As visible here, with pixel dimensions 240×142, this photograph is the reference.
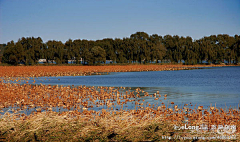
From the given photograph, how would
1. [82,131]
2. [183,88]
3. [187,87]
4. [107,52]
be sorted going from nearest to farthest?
[82,131], [183,88], [187,87], [107,52]

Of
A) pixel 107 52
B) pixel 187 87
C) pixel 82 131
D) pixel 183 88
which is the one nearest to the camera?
pixel 82 131

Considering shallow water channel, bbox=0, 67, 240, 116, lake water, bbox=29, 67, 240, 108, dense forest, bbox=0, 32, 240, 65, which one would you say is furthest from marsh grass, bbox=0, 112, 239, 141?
dense forest, bbox=0, 32, 240, 65

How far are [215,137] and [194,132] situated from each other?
0.61m

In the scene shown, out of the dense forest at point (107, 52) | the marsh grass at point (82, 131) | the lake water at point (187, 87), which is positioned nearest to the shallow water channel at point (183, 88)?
the lake water at point (187, 87)

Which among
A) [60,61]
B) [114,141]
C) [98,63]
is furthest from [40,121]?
[60,61]

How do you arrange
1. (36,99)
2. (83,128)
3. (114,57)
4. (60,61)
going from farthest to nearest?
(114,57), (60,61), (36,99), (83,128)

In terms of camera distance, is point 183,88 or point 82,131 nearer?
point 82,131

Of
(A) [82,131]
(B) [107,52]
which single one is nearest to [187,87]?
(A) [82,131]

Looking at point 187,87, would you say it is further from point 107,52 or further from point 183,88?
point 107,52

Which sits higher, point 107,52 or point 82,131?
point 107,52

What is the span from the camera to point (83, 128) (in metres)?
8.84

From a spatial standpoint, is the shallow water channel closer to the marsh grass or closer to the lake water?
the lake water

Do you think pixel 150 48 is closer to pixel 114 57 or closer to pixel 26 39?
pixel 114 57

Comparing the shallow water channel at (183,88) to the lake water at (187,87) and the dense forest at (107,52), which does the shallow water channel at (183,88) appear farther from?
the dense forest at (107,52)
